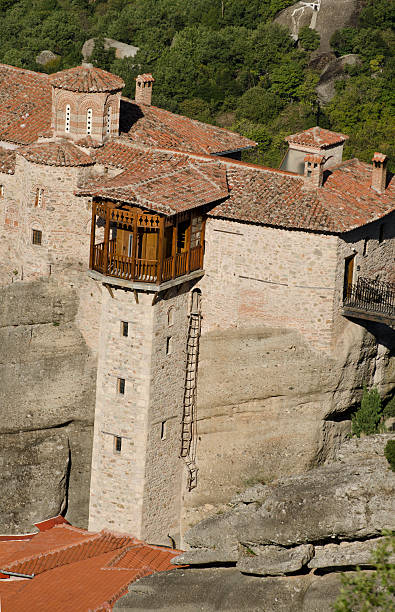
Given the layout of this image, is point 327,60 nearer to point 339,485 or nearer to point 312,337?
point 312,337

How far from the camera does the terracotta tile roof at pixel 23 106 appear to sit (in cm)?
4919

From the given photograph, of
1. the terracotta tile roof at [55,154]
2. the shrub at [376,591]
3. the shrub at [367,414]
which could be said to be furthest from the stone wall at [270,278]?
the shrub at [376,591]

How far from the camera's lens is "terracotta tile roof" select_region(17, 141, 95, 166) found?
153ft

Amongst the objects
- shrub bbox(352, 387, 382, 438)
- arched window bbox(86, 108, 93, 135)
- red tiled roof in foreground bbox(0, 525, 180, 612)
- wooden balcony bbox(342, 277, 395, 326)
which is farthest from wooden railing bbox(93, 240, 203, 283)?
red tiled roof in foreground bbox(0, 525, 180, 612)

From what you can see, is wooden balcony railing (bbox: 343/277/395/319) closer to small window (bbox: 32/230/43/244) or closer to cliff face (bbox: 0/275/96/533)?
cliff face (bbox: 0/275/96/533)

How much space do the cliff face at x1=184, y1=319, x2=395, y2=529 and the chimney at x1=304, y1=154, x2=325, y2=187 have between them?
4.81 metres

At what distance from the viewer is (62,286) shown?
47.9 meters

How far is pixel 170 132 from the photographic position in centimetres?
5075

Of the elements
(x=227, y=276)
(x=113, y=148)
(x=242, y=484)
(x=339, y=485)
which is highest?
(x=113, y=148)

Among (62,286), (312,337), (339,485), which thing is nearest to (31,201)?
(62,286)

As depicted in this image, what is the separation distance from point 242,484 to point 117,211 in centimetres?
1063

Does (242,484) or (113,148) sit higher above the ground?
(113,148)

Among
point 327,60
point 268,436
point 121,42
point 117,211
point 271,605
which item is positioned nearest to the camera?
point 271,605

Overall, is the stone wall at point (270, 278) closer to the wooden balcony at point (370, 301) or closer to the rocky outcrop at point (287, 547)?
the wooden balcony at point (370, 301)
